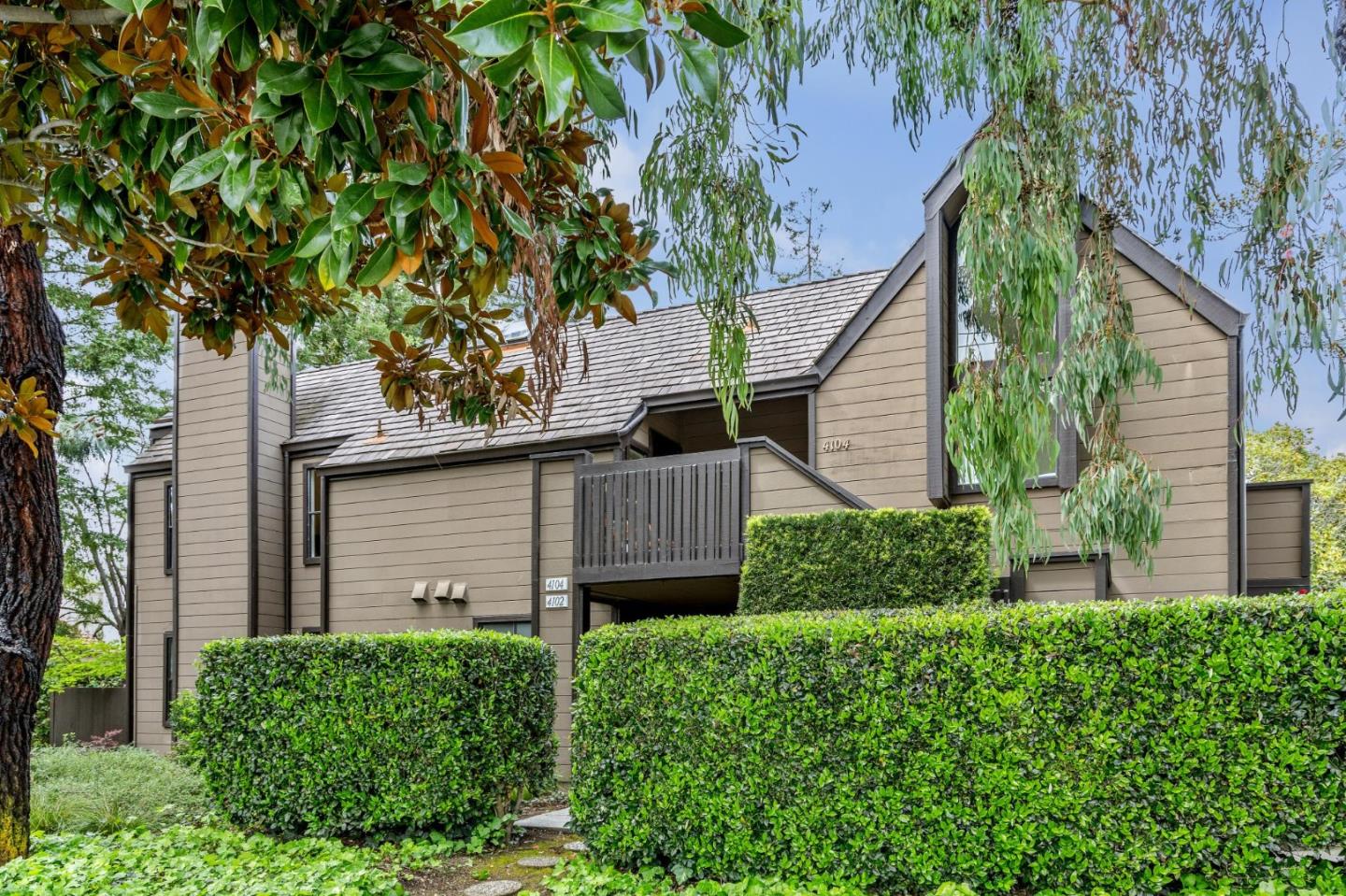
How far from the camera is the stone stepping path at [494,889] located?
6.27 m

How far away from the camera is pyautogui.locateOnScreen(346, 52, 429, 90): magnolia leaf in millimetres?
2305

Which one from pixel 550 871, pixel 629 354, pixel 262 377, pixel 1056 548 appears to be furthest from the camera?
pixel 262 377

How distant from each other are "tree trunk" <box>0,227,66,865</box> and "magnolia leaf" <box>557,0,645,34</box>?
5.46m

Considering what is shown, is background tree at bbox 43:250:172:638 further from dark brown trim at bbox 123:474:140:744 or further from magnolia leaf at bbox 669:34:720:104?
magnolia leaf at bbox 669:34:720:104

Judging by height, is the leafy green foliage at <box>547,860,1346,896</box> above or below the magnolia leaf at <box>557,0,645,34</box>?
below

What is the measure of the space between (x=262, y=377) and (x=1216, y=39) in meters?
13.0

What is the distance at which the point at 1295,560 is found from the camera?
9656 millimetres

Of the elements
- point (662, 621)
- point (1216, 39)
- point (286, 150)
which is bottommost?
point (662, 621)

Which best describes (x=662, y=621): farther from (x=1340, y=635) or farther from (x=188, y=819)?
(x=188, y=819)

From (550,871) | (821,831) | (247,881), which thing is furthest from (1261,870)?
(247,881)

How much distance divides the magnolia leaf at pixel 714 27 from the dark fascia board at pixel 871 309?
9.19 m

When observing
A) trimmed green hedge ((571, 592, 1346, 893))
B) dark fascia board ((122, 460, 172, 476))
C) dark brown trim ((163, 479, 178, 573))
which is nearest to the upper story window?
trimmed green hedge ((571, 592, 1346, 893))

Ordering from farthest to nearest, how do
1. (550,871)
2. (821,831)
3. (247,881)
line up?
(550,871)
(821,831)
(247,881)

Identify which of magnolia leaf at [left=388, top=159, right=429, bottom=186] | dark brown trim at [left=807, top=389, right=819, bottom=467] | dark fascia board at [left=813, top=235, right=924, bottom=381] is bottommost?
dark brown trim at [left=807, top=389, right=819, bottom=467]
